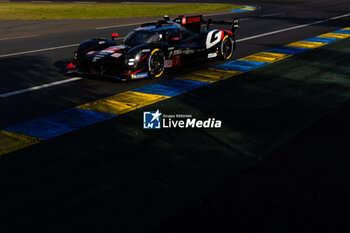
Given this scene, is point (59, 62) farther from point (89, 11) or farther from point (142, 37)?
point (89, 11)

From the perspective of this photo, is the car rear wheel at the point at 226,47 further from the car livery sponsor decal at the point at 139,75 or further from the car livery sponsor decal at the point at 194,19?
the car livery sponsor decal at the point at 139,75

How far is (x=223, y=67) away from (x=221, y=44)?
106 cm

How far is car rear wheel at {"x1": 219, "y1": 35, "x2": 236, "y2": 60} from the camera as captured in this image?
46.5 ft

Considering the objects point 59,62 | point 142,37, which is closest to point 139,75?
point 142,37

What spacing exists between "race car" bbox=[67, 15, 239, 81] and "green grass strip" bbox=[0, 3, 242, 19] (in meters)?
16.9

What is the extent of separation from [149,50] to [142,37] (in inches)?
38.1

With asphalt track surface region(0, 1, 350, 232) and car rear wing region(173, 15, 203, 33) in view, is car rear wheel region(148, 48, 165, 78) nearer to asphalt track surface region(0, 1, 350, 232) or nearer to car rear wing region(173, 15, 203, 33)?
asphalt track surface region(0, 1, 350, 232)

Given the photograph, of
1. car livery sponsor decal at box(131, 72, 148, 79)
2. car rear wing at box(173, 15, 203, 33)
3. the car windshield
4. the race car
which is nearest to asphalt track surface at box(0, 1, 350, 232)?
car livery sponsor decal at box(131, 72, 148, 79)

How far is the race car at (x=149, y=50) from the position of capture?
36.5 feet

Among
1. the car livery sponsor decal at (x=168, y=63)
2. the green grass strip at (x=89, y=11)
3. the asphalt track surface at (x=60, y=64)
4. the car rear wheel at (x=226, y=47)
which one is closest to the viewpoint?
the asphalt track surface at (x=60, y=64)

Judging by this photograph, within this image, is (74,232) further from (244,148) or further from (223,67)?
(223,67)

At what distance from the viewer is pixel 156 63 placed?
11805mm

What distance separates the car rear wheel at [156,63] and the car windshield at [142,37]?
603 millimetres

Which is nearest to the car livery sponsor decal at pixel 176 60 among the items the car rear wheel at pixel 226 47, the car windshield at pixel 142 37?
the car windshield at pixel 142 37
